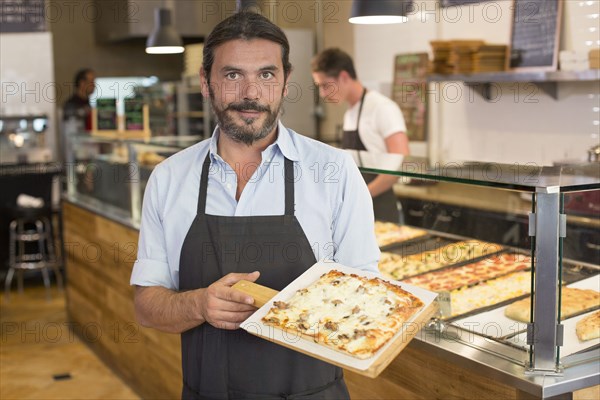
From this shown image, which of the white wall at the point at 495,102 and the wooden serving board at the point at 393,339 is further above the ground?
the white wall at the point at 495,102

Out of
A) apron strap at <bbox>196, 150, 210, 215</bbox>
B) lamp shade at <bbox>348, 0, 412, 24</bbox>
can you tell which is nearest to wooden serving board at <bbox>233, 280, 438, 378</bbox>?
apron strap at <bbox>196, 150, 210, 215</bbox>

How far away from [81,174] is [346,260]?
4.10m

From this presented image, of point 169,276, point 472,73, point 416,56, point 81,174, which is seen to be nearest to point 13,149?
point 81,174

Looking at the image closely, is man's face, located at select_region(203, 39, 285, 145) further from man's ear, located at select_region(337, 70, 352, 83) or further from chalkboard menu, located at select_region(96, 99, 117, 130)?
chalkboard menu, located at select_region(96, 99, 117, 130)

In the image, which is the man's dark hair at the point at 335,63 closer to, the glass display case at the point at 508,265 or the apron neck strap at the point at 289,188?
the glass display case at the point at 508,265

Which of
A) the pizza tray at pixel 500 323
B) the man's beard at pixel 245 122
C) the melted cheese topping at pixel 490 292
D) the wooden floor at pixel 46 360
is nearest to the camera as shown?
the man's beard at pixel 245 122

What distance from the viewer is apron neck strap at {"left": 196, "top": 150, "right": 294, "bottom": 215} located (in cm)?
193

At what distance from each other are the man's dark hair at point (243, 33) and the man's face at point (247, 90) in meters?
0.01

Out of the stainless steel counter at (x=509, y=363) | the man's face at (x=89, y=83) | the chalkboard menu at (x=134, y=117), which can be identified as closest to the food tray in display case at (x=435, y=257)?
the stainless steel counter at (x=509, y=363)

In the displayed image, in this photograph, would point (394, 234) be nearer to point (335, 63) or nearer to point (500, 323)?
point (500, 323)

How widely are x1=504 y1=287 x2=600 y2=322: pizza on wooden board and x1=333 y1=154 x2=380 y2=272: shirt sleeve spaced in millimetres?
658

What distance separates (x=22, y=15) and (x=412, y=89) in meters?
5.07

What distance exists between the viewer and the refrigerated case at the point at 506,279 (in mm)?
2102

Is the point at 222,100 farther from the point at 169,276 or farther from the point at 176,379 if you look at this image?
the point at 176,379
